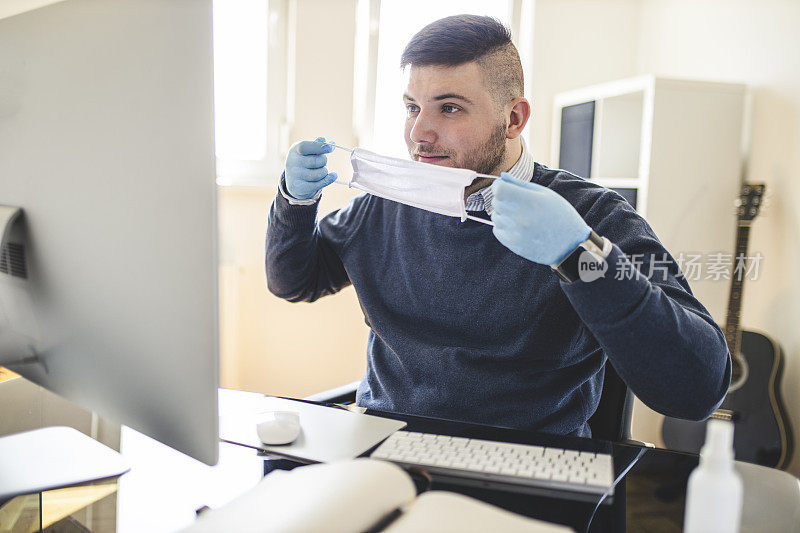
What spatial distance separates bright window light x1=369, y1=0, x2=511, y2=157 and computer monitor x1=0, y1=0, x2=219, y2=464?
221 centimetres

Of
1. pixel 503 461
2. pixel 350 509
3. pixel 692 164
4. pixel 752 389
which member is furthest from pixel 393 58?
pixel 350 509

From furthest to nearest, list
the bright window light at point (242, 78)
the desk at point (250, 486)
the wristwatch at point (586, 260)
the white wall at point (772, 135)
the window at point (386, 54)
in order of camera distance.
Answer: the window at point (386, 54) < the bright window light at point (242, 78) < the white wall at point (772, 135) < the wristwatch at point (586, 260) < the desk at point (250, 486)

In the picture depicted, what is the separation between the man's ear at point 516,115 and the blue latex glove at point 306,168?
15.1 inches

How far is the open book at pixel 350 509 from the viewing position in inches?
17.6

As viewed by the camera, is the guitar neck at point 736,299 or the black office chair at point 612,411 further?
the guitar neck at point 736,299

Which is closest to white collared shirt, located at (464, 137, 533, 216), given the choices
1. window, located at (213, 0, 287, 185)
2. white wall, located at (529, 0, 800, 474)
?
white wall, located at (529, 0, 800, 474)

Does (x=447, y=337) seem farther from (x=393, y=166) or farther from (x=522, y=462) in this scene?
(x=522, y=462)

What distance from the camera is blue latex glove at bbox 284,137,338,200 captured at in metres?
1.21

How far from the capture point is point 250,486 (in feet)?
2.37

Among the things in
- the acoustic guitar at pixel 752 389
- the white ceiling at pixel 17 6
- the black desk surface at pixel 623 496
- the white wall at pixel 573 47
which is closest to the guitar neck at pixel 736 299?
the acoustic guitar at pixel 752 389

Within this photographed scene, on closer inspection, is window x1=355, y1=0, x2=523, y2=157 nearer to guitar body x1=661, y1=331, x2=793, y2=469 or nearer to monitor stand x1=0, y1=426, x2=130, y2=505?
guitar body x1=661, y1=331, x2=793, y2=469

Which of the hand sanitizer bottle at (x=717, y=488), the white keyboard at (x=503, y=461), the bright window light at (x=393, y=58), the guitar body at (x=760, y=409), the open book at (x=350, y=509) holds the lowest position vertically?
the guitar body at (x=760, y=409)

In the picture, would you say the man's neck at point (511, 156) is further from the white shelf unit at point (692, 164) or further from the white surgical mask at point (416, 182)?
the white shelf unit at point (692, 164)

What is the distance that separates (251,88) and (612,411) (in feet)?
7.00
